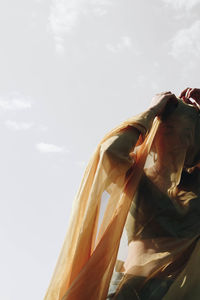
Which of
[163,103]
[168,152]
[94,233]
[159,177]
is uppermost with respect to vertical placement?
[163,103]

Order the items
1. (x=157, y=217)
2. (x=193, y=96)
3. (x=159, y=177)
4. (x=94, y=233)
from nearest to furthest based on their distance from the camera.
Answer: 1. (x=94, y=233)
2. (x=157, y=217)
3. (x=159, y=177)
4. (x=193, y=96)

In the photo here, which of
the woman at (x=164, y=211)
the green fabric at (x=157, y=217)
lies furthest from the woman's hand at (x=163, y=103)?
the green fabric at (x=157, y=217)

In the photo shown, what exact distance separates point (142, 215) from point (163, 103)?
72 centimetres

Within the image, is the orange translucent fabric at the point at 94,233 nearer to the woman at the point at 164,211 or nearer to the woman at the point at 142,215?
the woman at the point at 142,215

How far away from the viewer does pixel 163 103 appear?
9.53ft

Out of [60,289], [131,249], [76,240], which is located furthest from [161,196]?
[60,289]

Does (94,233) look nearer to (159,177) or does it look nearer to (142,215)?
(142,215)

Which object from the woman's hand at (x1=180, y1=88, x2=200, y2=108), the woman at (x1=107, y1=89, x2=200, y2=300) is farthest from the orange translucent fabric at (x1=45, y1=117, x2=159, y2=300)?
the woman's hand at (x1=180, y1=88, x2=200, y2=108)

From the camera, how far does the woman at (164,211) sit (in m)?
2.55

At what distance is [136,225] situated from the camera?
2.79 meters

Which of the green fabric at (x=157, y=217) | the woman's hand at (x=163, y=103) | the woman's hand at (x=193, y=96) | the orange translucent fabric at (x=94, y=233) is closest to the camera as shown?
the orange translucent fabric at (x=94, y=233)

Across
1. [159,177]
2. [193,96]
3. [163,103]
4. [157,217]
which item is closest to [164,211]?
[157,217]

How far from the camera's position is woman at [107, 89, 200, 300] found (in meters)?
2.55

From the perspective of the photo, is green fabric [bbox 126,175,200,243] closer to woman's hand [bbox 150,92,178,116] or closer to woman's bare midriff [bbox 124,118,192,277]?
woman's bare midriff [bbox 124,118,192,277]
